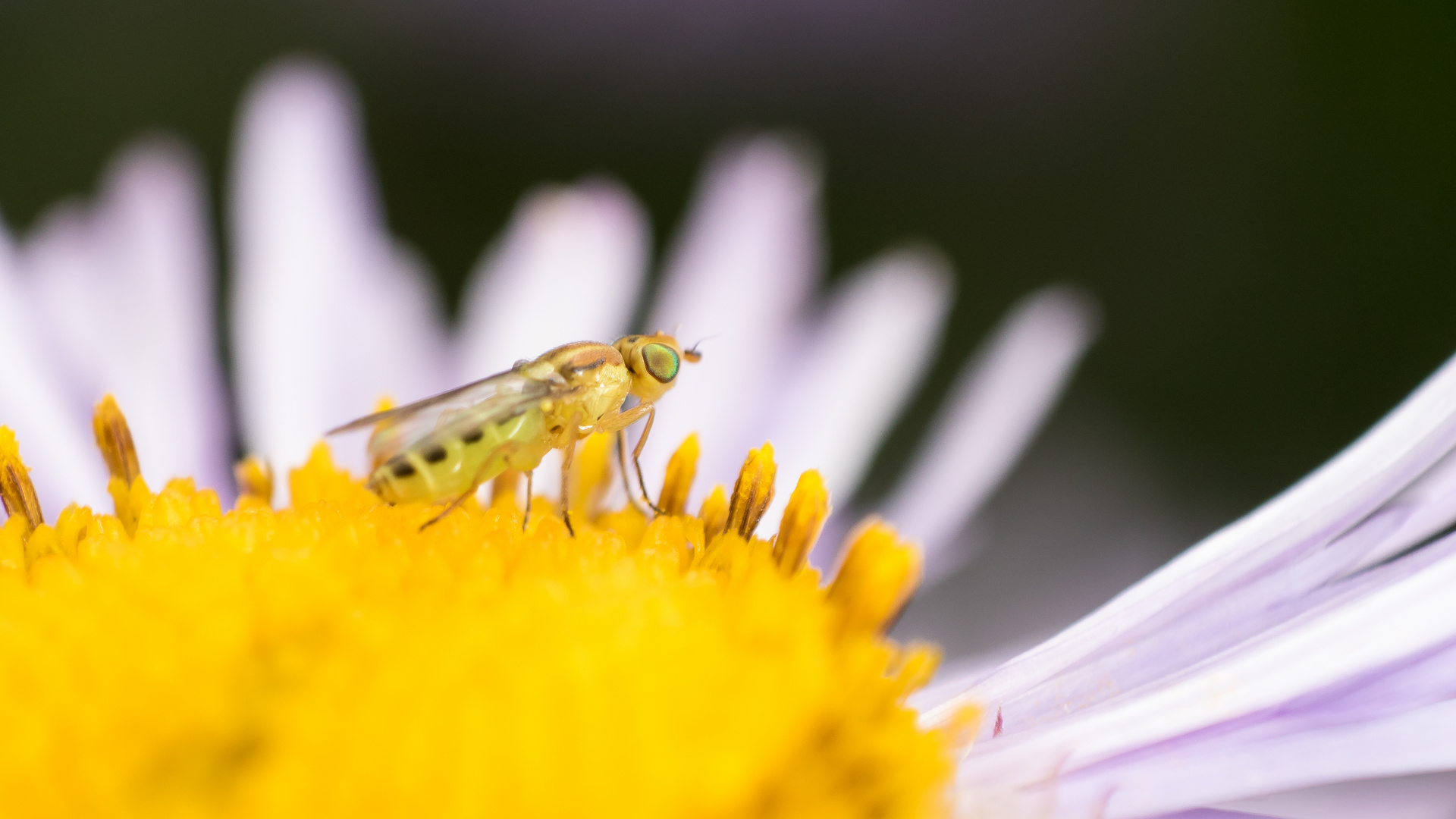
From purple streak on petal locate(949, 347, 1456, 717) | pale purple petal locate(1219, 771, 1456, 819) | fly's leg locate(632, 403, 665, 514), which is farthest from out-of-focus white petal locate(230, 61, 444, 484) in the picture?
pale purple petal locate(1219, 771, 1456, 819)

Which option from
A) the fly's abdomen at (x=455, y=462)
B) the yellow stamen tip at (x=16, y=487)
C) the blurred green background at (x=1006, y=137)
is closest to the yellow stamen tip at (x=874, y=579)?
the fly's abdomen at (x=455, y=462)

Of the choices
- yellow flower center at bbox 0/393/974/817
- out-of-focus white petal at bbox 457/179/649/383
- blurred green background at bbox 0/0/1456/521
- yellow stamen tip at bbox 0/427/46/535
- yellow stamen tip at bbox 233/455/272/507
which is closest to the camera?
yellow flower center at bbox 0/393/974/817

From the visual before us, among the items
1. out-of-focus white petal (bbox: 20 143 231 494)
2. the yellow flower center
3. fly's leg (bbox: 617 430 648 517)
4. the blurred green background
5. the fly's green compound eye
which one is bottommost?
the yellow flower center

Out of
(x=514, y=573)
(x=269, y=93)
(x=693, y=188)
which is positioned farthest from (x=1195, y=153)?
(x=514, y=573)

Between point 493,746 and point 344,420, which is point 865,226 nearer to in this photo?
point 344,420

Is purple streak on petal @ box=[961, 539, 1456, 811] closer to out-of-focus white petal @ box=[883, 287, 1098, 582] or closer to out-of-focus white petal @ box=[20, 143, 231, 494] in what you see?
out-of-focus white petal @ box=[883, 287, 1098, 582]

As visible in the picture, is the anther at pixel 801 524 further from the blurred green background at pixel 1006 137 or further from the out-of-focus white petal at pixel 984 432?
the blurred green background at pixel 1006 137

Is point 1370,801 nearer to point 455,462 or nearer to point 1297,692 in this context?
point 1297,692
